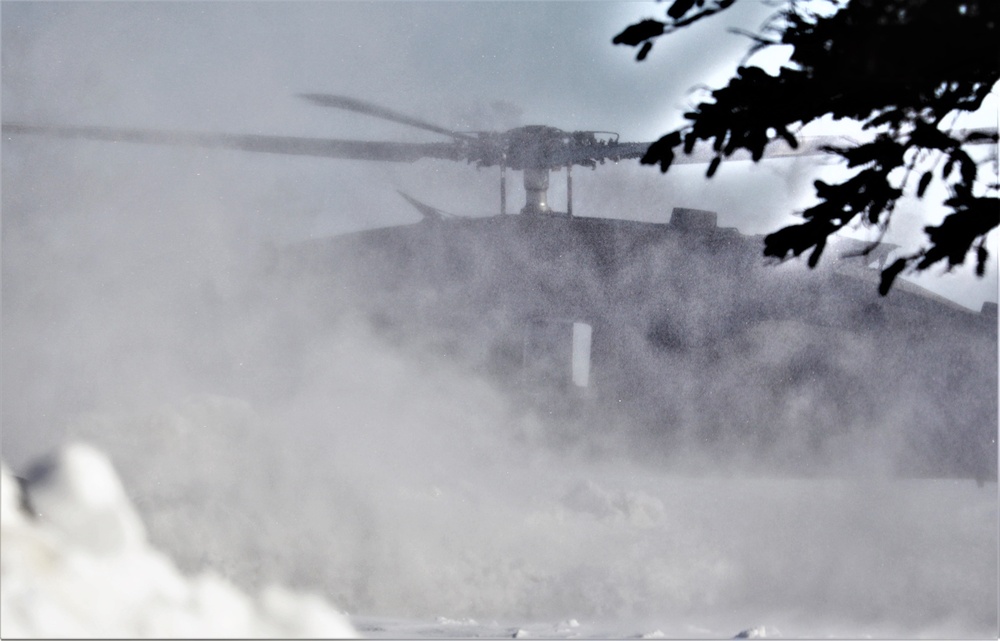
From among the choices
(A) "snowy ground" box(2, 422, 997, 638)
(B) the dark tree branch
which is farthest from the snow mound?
(A) "snowy ground" box(2, 422, 997, 638)

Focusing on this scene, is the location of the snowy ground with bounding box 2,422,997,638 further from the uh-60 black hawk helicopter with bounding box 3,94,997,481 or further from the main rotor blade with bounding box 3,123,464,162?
the main rotor blade with bounding box 3,123,464,162

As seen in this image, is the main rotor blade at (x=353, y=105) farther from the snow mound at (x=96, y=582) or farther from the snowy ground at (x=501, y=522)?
the snow mound at (x=96, y=582)

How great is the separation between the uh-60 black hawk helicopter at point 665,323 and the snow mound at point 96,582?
17.8ft

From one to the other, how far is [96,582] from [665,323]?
20.5ft

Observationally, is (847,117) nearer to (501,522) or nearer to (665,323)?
(501,522)

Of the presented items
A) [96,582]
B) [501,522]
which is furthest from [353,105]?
[96,582]

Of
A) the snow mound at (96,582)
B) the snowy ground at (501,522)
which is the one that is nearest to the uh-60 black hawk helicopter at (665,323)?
the snowy ground at (501,522)

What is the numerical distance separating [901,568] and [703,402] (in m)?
1.90

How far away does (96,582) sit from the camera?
182cm

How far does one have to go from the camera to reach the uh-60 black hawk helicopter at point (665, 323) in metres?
7.28

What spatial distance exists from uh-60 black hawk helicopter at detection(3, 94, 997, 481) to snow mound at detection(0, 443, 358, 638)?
543 centimetres

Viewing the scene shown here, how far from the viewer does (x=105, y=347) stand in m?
7.14

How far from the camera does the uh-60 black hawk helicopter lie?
7.28 meters

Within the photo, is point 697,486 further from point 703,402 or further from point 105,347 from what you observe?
point 105,347
